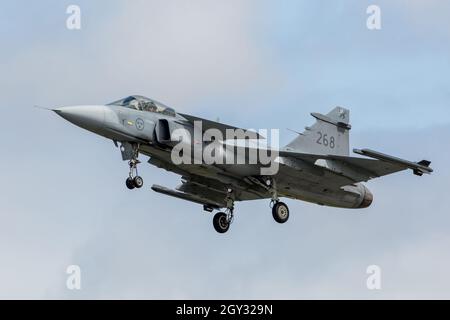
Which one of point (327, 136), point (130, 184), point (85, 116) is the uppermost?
point (327, 136)

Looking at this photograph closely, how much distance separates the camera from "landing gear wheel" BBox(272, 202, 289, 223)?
34.6 metres

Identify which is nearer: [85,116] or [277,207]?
[85,116]

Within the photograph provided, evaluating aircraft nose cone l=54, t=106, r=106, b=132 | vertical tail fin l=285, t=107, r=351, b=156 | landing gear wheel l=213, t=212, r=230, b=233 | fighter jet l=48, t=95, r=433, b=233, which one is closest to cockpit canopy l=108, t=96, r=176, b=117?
fighter jet l=48, t=95, r=433, b=233

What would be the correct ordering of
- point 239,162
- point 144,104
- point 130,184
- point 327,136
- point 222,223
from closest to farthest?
point 130,184 → point 144,104 → point 239,162 → point 222,223 → point 327,136

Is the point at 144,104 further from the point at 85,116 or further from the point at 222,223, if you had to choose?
the point at 222,223

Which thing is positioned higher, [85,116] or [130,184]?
[85,116]

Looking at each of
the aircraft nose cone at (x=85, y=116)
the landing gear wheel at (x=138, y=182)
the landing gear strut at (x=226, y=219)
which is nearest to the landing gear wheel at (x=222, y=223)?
the landing gear strut at (x=226, y=219)

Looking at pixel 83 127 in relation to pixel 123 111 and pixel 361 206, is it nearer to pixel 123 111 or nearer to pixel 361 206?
pixel 123 111

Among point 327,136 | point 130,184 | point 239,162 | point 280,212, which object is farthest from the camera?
point 327,136

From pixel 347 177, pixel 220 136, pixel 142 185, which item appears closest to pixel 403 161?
pixel 347 177

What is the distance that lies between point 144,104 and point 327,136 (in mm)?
6415

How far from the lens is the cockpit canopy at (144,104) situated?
107 ft

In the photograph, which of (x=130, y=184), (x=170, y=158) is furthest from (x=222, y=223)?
(x=130, y=184)

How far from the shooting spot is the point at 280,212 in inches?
1362
